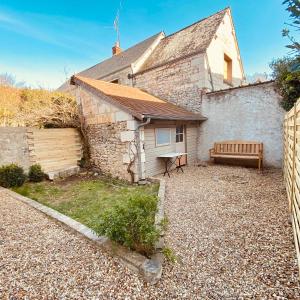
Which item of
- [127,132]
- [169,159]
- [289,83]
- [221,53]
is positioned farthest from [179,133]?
[221,53]

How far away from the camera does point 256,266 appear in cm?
258

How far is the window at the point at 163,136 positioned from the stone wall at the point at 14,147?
5.42 metres

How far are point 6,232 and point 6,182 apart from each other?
12.9ft

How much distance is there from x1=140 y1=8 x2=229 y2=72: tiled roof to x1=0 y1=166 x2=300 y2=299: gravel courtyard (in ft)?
30.6

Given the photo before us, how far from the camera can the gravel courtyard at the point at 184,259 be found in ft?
7.49

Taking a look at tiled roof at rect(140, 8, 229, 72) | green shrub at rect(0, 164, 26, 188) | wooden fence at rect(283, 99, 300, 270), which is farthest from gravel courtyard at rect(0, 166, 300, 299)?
tiled roof at rect(140, 8, 229, 72)

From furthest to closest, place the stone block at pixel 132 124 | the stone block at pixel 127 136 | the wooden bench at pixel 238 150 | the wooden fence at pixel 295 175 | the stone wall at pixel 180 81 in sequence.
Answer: the stone wall at pixel 180 81 → the wooden bench at pixel 238 150 → the stone block at pixel 127 136 → the stone block at pixel 132 124 → the wooden fence at pixel 295 175

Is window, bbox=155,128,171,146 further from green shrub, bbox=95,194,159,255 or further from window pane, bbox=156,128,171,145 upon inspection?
green shrub, bbox=95,194,159,255

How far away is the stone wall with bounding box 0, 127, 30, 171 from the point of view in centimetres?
742

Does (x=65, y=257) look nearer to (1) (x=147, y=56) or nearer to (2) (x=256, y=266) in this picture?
(2) (x=256, y=266)

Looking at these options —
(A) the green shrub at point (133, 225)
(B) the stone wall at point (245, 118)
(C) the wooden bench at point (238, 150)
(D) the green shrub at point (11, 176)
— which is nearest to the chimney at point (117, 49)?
(B) the stone wall at point (245, 118)

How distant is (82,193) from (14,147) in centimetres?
363

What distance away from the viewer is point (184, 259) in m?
2.84

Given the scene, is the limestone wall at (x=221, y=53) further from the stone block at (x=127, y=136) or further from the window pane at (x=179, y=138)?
the stone block at (x=127, y=136)
